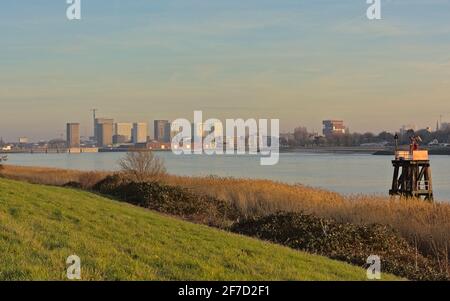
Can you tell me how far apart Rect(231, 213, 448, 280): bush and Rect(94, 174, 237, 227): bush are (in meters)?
3.28

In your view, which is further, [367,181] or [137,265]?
[367,181]

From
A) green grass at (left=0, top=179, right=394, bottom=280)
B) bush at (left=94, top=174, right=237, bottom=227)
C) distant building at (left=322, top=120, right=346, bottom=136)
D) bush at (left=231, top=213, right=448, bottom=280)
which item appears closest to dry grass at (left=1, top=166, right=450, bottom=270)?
bush at (left=231, top=213, right=448, bottom=280)

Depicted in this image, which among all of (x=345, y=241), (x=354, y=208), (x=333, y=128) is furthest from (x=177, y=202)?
(x=333, y=128)

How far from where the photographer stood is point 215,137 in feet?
206

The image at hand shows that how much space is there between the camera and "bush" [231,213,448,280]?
41.0 ft

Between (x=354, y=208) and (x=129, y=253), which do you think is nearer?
(x=129, y=253)

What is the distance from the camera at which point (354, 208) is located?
21.0 metres

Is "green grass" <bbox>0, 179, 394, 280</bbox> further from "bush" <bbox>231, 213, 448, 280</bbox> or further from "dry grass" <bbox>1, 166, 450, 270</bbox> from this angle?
"dry grass" <bbox>1, 166, 450, 270</bbox>

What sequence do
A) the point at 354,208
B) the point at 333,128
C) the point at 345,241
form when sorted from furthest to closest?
the point at 333,128 < the point at 354,208 < the point at 345,241

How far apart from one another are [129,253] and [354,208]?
1336 centimetres

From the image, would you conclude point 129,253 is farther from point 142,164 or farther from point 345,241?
point 142,164
